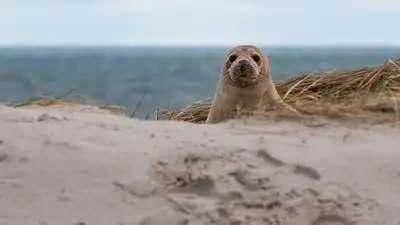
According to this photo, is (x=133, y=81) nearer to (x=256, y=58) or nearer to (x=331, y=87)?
(x=331, y=87)

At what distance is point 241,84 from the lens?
22.4 feet

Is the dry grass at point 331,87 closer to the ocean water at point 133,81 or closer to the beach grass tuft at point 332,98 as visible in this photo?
the beach grass tuft at point 332,98

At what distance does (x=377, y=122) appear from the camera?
13.4 feet

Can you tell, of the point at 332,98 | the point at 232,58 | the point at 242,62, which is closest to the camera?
the point at 332,98

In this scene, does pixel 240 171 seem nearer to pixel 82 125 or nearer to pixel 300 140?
pixel 300 140

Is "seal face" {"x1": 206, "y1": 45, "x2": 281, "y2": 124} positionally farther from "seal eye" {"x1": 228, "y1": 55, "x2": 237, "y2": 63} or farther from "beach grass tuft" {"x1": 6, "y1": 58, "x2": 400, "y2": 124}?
"beach grass tuft" {"x1": 6, "y1": 58, "x2": 400, "y2": 124}

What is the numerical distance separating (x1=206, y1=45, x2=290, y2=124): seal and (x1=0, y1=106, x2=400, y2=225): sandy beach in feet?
8.85

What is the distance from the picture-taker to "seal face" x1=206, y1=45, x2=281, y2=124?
6.71m

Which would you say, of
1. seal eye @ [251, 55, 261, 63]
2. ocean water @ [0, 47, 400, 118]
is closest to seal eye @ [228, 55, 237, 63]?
seal eye @ [251, 55, 261, 63]

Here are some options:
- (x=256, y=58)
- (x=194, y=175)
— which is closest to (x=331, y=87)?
(x=256, y=58)

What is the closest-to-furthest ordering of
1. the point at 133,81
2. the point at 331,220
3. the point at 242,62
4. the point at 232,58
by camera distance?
the point at 331,220
the point at 242,62
the point at 232,58
the point at 133,81

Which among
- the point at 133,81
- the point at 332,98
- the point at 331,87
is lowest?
the point at 133,81

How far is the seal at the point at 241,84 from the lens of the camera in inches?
264

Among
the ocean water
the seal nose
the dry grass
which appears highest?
the seal nose
